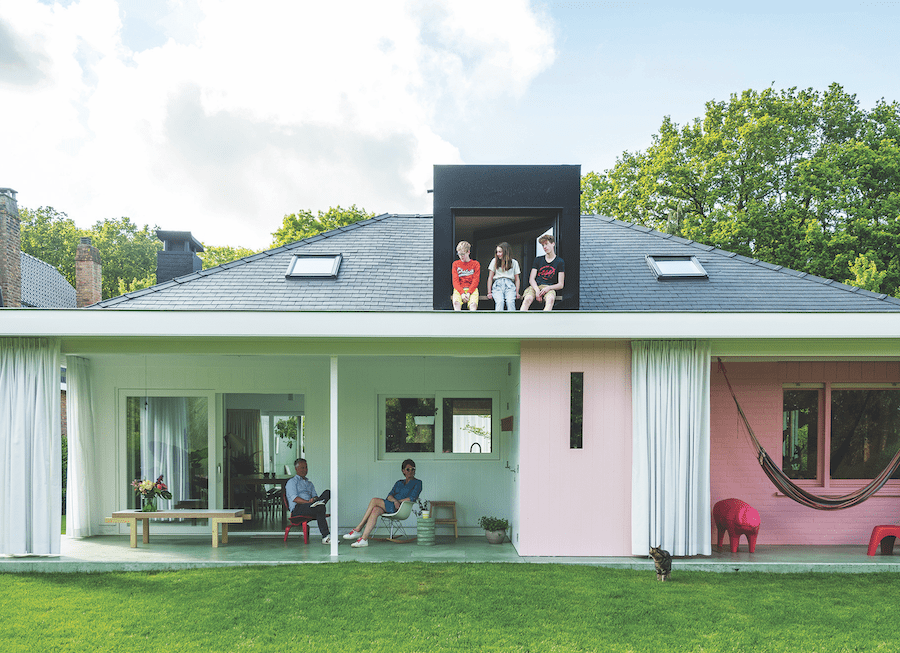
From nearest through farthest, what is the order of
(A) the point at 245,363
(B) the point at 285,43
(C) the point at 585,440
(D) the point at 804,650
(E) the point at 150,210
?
(D) the point at 804,650
(C) the point at 585,440
(A) the point at 245,363
(B) the point at 285,43
(E) the point at 150,210

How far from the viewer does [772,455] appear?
8.72 metres

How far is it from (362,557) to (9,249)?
1538cm

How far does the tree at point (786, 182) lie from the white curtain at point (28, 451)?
1623cm

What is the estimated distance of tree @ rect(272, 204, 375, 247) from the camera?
2586 centimetres

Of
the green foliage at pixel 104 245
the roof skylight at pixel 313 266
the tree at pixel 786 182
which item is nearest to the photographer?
the roof skylight at pixel 313 266

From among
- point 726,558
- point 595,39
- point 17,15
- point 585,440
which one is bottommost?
point 726,558

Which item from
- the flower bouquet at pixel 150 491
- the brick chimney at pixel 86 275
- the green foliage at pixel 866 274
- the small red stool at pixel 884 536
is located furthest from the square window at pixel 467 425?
the brick chimney at pixel 86 275

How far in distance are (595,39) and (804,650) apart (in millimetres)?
13896

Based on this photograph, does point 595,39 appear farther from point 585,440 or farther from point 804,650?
point 804,650

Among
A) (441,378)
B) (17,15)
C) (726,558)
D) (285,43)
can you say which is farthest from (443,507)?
(17,15)

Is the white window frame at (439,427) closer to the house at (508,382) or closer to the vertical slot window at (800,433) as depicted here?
the house at (508,382)

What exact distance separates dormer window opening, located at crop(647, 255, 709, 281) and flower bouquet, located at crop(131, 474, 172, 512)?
6.95 meters

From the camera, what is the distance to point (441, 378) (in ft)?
31.8

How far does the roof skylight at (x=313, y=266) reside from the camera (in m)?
10.3
